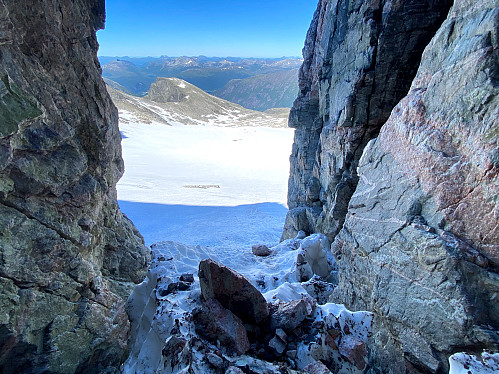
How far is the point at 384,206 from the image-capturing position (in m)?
5.11

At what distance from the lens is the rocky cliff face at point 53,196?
3766mm

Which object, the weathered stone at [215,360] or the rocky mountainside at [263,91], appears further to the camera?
the rocky mountainside at [263,91]

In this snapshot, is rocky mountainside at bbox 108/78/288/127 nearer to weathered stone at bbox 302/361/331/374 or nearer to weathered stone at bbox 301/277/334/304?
weathered stone at bbox 301/277/334/304

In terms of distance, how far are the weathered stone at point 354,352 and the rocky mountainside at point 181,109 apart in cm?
5400

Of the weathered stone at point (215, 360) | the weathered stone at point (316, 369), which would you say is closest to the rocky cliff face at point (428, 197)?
the weathered stone at point (316, 369)

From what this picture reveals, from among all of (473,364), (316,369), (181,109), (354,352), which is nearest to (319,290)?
(354,352)

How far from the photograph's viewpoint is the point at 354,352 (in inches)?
162

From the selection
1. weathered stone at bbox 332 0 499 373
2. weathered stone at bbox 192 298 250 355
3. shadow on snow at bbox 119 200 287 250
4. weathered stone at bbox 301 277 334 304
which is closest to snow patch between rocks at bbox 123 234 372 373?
weathered stone at bbox 192 298 250 355

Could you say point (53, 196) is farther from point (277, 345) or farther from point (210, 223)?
point (210, 223)

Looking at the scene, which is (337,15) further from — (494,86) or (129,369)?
(129,369)

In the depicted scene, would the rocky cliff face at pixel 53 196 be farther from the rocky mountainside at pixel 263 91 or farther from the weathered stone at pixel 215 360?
the rocky mountainside at pixel 263 91

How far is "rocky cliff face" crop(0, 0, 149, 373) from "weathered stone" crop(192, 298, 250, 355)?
1986mm

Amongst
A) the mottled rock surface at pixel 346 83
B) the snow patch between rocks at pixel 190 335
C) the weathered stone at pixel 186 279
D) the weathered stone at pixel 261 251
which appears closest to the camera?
the snow patch between rocks at pixel 190 335

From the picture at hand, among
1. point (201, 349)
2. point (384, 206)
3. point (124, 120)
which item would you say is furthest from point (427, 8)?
point (124, 120)
